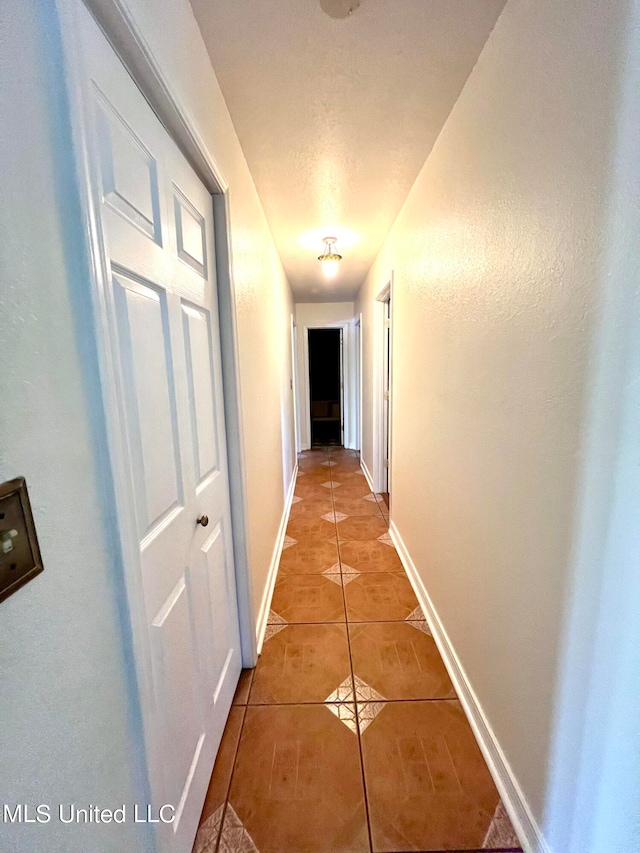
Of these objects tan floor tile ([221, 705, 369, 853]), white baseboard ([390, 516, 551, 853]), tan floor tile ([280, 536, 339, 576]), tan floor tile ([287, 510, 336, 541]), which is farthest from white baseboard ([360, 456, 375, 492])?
tan floor tile ([221, 705, 369, 853])

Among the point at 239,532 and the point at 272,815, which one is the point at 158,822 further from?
the point at 239,532

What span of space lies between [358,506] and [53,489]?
299cm

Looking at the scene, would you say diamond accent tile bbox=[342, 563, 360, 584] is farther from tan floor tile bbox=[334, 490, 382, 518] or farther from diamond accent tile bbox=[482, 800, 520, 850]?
diamond accent tile bbox=[482, 800, 520, 850]

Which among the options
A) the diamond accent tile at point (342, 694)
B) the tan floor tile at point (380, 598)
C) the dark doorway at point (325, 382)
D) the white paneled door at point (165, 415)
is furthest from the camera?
the dark doorway at point (325, 382)

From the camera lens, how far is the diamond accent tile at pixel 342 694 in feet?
4.62

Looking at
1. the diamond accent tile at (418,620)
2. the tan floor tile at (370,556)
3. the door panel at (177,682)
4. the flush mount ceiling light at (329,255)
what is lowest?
the diamond accent tile at (418,620)

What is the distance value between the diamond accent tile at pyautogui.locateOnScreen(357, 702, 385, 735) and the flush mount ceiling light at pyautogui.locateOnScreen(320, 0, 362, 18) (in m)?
2.33

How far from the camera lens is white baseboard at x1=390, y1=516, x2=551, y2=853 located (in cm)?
96

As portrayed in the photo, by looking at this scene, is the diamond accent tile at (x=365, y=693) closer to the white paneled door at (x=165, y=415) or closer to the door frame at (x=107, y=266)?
the white paneled door at (x=165, y=415)

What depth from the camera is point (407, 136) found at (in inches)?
60.0

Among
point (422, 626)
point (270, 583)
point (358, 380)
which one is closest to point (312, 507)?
point (270, 583)

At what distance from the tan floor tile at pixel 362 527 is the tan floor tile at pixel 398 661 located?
949mm

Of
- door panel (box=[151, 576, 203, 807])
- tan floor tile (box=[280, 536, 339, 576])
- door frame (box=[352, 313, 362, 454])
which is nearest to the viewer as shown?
door panel (box=[151, 576, 203, 807])

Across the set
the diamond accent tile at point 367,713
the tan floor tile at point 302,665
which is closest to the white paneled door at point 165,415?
the tan floor tile at point 302,665
